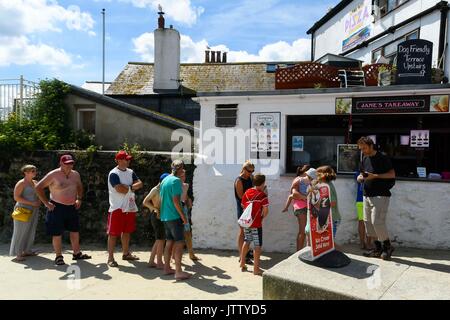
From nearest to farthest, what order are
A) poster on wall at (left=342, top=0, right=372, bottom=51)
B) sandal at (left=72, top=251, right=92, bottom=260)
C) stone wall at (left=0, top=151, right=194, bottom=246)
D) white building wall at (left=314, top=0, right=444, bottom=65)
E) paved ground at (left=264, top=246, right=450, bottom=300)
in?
1. paved ground at (left=264, top=246, right=450, bottom=300)
2. sandal at (left=72, top=251, right=92, bottom=260)
3. stone wall at (left=0, top=151, right=194, bottom=246)
4. white building wall at (left=314, top=0, right=444, bottom=65)
5. poster on wall at (left=342, top=0, right=372, bottom=51)

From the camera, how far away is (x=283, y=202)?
6766mm

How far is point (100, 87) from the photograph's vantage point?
861 inches

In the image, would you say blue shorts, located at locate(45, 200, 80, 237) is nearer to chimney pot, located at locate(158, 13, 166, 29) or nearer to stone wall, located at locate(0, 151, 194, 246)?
stone wall, located at locate(0, 151, 194, 246)

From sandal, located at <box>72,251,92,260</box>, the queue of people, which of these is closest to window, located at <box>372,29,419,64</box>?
the queue of people

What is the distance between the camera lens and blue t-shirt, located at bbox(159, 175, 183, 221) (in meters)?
5.18

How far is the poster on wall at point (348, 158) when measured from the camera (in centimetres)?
671

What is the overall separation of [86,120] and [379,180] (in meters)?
7.51

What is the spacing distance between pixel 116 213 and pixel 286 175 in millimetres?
2998

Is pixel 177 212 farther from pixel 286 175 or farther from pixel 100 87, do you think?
pixel 100 87

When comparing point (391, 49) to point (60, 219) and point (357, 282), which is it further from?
point (60, 219)

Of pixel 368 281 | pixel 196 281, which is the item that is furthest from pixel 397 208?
pixel 196 281

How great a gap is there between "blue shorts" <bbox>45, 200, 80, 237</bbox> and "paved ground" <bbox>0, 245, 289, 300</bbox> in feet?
1.86

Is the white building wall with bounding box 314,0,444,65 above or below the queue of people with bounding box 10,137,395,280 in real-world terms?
above
